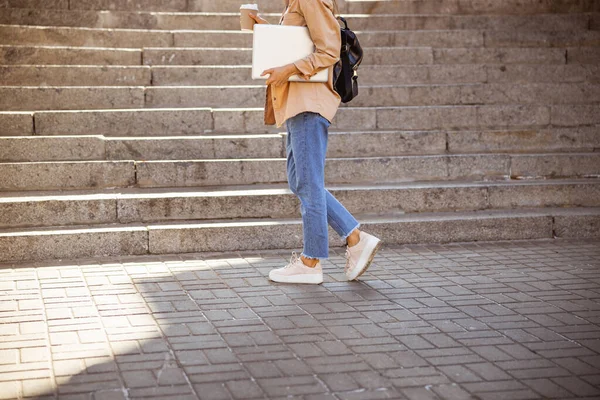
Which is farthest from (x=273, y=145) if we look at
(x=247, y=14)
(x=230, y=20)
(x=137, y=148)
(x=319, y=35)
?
(x=230, y=20)

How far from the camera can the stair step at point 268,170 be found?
7.70 m

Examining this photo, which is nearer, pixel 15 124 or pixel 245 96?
pixel 15 124

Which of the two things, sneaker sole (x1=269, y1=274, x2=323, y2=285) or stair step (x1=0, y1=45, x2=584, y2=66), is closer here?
sneaker sole (x1=269, y1=274, x2=323, y2=285)

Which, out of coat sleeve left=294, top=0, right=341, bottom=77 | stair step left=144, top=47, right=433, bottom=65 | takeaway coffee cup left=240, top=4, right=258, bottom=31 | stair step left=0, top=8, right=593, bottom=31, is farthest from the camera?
stair step left=0, top=8, right=593, bottom=31

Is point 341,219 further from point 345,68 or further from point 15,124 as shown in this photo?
point 15,124

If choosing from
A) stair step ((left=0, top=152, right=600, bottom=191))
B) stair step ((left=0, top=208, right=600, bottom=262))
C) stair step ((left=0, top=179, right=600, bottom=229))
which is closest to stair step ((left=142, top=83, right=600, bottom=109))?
stair step ((left=0, top=152, right=600, bottom=191))

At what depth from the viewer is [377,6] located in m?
11.6

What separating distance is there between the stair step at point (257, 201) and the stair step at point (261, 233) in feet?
0.35

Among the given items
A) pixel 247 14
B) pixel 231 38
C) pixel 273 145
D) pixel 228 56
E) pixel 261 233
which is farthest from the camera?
pixel 231 38

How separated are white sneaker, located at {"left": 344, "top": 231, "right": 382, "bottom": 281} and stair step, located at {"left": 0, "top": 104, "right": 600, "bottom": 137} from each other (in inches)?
108

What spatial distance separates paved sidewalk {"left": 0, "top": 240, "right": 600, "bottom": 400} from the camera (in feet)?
14.0

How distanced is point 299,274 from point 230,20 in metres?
5.23

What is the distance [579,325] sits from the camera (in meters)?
5.27

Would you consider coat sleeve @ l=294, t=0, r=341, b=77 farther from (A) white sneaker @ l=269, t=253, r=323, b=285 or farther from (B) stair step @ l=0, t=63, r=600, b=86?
(B) stair step @ l=0, t=63, r=600, b=86
